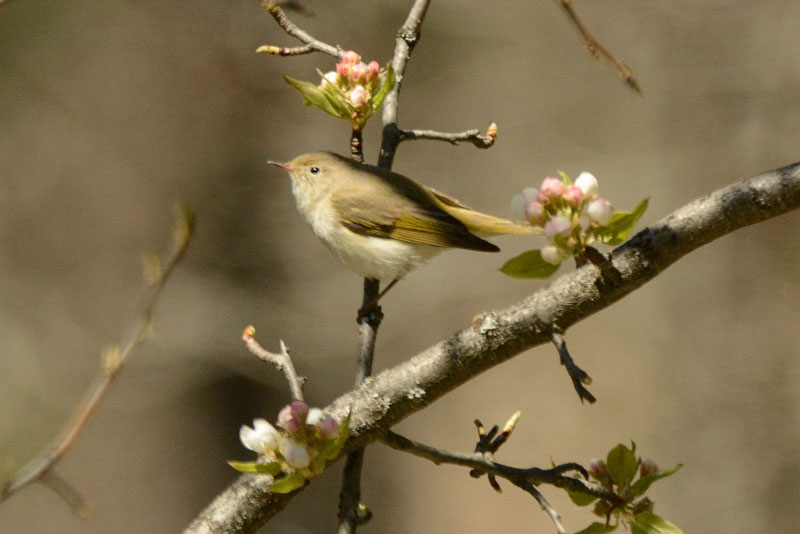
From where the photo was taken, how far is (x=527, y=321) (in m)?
1.49

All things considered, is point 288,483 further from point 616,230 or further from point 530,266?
point 616,230

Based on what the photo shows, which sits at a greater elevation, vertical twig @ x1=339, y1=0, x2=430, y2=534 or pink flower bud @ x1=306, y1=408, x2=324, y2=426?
vertical twig @ x1=339, y1=0, x2=430, y2=534

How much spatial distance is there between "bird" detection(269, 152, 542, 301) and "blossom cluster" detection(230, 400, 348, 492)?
4.07ft

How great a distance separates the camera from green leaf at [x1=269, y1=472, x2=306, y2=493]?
1468 mm

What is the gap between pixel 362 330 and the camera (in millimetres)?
2178

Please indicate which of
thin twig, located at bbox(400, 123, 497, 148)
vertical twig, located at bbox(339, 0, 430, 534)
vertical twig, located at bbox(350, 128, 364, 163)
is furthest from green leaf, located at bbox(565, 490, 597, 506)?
vertical twig, located at bbox(350, 128, 364, 163)

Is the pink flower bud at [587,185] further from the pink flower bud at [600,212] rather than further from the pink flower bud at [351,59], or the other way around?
the pink flower bud at [351,59]

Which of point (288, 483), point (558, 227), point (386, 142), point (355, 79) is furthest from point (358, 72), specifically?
point (288, 483)

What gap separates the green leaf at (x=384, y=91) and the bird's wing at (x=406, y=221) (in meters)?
0.73

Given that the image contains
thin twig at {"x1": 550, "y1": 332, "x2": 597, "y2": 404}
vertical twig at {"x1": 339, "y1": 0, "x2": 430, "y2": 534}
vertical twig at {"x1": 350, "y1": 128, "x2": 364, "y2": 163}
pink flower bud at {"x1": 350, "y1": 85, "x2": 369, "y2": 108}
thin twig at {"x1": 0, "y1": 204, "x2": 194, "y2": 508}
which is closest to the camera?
thin twig at {"x1": 0, "y1": 204, "x2": 194, "y2": 508}

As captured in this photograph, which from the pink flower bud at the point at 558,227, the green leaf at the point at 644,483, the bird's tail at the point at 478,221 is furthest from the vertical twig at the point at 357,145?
the green leaf at the point at 644,483

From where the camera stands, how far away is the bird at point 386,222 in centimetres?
284

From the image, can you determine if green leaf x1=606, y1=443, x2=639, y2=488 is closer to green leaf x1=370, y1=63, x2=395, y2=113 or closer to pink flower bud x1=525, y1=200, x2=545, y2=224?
pink flower bud x1=525, y1=200, x2=545, y2=224

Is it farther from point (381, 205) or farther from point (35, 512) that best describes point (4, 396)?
point (381, 205)
